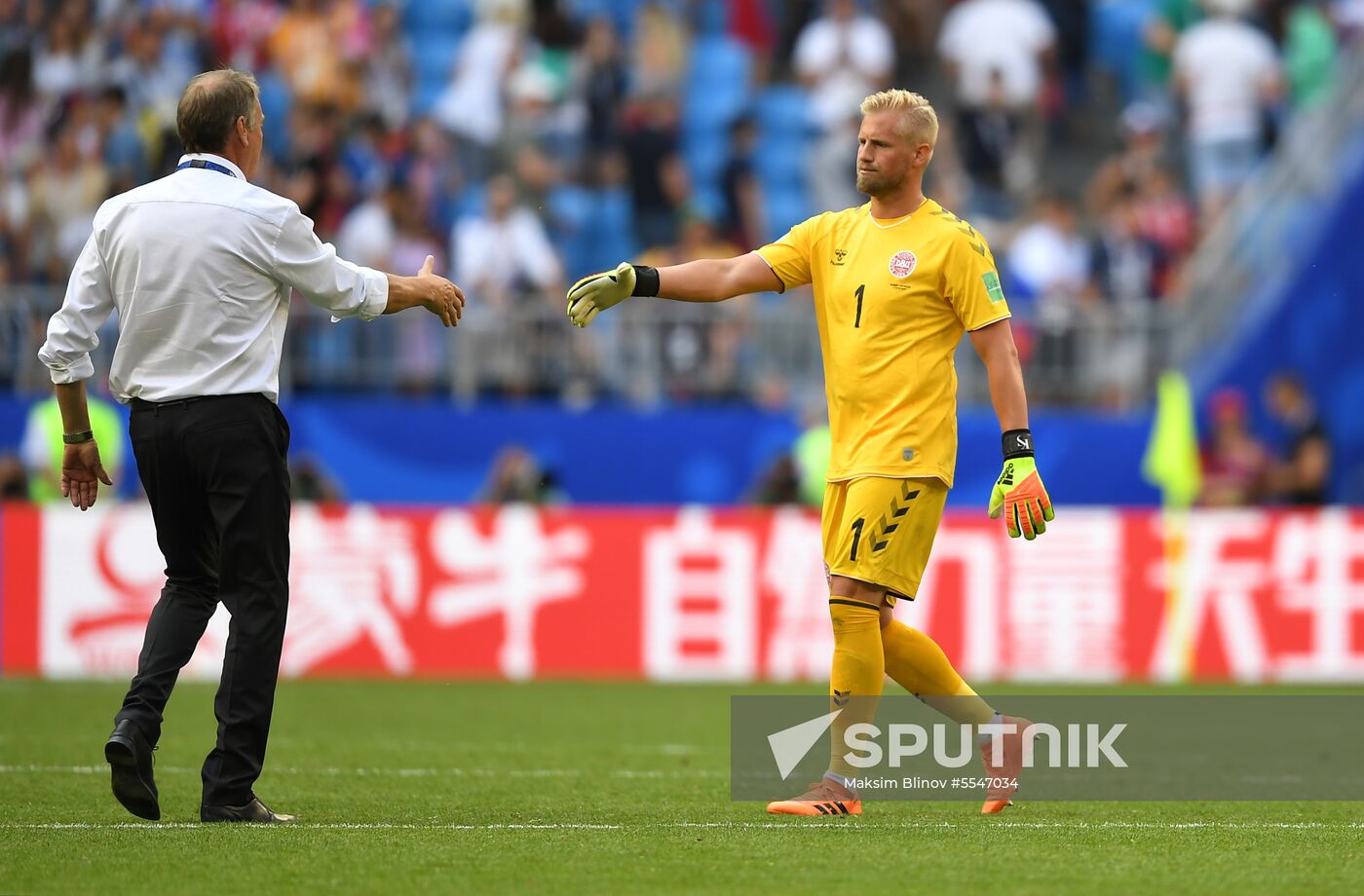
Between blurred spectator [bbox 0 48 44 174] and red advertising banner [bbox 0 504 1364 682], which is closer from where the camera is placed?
red advertising banner [bbox 0 504 1364 682]

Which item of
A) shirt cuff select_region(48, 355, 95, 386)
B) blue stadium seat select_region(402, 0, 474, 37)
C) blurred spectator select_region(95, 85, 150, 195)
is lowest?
shirt cuff select_region(48, 355, 95, 386)

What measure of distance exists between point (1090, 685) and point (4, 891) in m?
10.0

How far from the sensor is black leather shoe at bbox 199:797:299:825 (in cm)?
649

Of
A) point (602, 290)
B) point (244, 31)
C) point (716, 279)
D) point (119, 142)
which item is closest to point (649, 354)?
point (119, 142)

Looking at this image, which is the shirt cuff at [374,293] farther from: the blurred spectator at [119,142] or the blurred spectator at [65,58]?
the blurred spectator at [65,58]

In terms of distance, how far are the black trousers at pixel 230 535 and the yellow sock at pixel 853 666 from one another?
1880mm

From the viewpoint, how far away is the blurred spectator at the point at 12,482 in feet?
50.8

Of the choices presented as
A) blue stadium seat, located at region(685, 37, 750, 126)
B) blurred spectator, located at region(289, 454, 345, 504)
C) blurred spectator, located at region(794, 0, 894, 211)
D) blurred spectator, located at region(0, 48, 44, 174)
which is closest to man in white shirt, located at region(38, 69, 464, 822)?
blurred spectator, located at region(289, 454, 345, 504)

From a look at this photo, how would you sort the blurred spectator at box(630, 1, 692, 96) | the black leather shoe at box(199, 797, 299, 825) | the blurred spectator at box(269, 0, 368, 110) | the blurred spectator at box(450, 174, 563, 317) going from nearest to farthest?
the black leather shoe at box(199, 797, 299, 825) < the blurred spectator at box(450, 174, 563, 317) < the blurred spectator at box(269, 0, 368, 110) < the blurred spectator at box(630, 1, 692, 96)

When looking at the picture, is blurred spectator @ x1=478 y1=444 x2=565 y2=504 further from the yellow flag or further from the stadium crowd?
the yellow flag

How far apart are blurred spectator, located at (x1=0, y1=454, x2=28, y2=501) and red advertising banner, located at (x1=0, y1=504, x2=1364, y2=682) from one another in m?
0.96

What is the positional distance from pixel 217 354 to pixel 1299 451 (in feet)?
38.4

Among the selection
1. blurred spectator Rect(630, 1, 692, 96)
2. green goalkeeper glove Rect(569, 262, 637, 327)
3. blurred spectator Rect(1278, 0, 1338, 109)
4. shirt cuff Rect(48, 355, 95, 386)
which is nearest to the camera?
shirt cuff Rect(48, 355, 95, 386)

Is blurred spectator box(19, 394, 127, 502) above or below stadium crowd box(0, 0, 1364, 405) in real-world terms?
below
